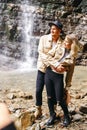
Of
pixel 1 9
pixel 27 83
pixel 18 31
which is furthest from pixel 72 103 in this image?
pixel 1 9

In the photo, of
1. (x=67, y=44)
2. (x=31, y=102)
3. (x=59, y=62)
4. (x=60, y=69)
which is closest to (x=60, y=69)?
(x=60, y=69)

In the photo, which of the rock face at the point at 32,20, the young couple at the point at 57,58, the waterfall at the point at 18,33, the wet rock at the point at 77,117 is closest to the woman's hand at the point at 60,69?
the young couple at the point at 57,58

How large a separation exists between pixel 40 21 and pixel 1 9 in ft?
9.78

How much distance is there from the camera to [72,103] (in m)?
7.18

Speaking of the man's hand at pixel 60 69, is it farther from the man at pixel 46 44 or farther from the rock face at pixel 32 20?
the rock face at pixel 32 20

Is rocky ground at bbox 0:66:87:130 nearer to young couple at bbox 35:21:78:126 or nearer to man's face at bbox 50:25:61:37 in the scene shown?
young couple at bbox 35:21:78:126

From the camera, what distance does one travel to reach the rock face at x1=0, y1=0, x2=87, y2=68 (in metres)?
17.3

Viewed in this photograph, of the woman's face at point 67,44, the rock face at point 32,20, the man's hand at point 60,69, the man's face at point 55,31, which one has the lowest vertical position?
the man's hand at point 60,69

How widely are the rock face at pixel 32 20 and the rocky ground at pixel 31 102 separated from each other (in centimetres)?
506

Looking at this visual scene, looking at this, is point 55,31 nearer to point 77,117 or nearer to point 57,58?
point 57,58

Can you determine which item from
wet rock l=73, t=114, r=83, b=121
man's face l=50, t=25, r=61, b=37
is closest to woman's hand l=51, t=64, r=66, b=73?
man's face l=50, t=25, r=61, b=37

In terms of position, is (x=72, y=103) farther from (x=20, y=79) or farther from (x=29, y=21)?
(x=29, y=21)

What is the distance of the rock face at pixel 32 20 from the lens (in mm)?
17281

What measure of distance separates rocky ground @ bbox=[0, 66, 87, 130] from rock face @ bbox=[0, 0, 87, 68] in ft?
16.6
